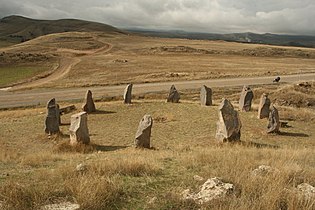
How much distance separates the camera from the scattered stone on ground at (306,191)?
19.6 feet

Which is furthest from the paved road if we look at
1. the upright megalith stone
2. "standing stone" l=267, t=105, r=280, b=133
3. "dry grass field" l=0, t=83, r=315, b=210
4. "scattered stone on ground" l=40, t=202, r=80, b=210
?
"scattered stone on ground" l=40, t=202, r=80, b=210

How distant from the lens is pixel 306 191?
6.28m

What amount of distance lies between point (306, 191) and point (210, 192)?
5.86 feet

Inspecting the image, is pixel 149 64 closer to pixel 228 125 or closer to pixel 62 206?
pixel 228 125

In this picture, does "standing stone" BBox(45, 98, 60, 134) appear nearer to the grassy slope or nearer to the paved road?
the grassy slope

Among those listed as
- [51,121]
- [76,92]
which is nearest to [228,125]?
[51,121]

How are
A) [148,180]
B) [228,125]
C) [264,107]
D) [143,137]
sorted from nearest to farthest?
[148,180] < [143,137] < [228,125] < [264,107]

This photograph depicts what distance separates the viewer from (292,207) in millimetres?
5605

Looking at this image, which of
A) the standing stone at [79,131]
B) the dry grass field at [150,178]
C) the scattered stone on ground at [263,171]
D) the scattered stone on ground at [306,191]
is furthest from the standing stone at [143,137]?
the scattered stone on ground at [306,191]

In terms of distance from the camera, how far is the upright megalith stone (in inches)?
609

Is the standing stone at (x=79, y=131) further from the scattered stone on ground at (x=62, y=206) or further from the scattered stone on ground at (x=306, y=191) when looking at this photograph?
the scattered stone on ground at (x=306, y=191)

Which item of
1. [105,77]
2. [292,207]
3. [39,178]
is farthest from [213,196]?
[105,77]

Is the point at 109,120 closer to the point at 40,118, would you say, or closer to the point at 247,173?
the point at 40,118

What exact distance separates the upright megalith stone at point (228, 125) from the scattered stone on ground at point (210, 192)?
9067 mm
